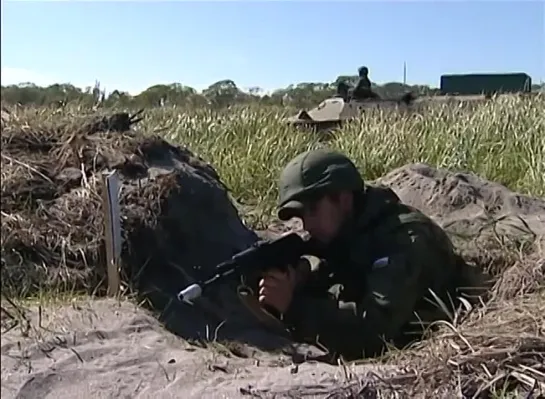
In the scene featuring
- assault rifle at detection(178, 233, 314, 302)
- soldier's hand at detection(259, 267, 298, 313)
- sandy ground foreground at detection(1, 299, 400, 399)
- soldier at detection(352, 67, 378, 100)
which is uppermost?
soldier at detection(352, 67, 378, 100)

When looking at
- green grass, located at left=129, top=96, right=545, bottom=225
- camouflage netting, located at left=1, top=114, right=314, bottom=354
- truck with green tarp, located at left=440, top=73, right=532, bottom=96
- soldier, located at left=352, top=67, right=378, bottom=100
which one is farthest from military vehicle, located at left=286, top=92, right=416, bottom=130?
camouflage netting, located at left=1, top=114, right=314, bottom=354

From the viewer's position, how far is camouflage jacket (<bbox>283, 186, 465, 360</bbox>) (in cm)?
356

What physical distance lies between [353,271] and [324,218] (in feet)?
0.87

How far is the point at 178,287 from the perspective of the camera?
437 centimetres

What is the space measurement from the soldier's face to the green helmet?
1.5 inches

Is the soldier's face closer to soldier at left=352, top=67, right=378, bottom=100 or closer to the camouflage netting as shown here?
the camouflage netting

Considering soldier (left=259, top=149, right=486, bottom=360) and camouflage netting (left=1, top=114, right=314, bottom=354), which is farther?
camouflage netting (left=1, top=114, right=314, bottom=354)

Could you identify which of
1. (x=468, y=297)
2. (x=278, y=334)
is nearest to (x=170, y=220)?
(x=278, y=334)

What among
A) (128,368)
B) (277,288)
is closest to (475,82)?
(277,288)

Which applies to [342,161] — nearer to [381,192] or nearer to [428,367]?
[381,192]

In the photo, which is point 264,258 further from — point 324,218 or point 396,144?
point 396,144

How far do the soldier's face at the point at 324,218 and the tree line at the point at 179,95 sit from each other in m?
1.09

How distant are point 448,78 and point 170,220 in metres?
15.9

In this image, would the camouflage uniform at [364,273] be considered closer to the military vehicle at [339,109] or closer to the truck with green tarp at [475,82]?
the military vehicle at [339,109]
